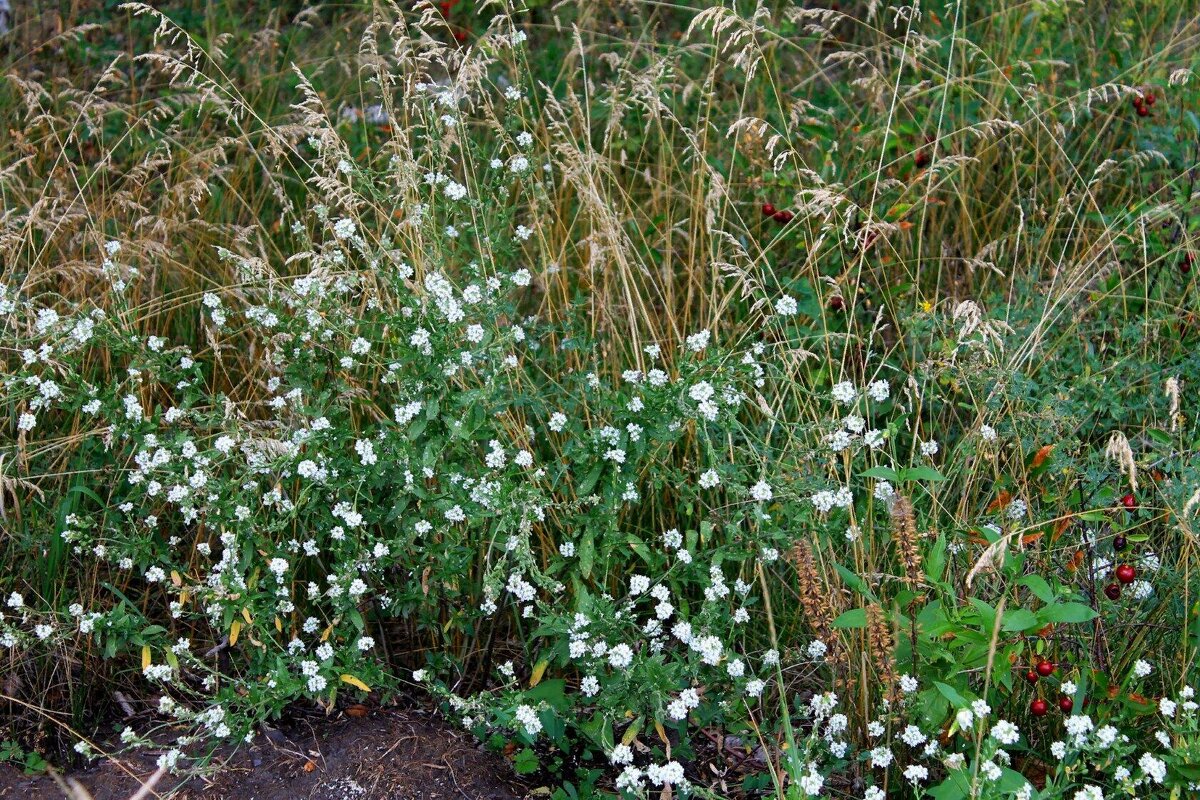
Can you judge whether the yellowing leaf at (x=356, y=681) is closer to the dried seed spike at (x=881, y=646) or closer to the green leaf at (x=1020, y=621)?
the dried seed spike at (x=881, y=646)

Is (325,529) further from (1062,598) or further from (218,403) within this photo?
(1062,598)

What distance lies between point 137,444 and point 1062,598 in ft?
6.85

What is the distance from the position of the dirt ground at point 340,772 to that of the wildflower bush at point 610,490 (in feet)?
0.26

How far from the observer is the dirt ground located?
254 cm

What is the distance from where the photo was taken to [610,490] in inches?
97.3

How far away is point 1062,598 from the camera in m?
2.31

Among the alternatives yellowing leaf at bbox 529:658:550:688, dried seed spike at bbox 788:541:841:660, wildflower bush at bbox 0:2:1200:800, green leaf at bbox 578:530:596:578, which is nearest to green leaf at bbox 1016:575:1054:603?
wildflower bush at bbox 0:2:1200:800

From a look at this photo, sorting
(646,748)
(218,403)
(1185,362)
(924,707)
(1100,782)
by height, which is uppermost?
(218,403)

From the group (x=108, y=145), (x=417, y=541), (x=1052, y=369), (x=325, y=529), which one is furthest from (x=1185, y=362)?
(x=108, y=145)

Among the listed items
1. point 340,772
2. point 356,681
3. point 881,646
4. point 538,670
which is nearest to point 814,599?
point 881,646

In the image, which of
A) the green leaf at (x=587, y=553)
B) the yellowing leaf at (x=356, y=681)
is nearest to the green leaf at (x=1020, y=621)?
the green leaf at (x=587, y=553)

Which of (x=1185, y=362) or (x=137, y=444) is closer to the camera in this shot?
(x=137, y=444)

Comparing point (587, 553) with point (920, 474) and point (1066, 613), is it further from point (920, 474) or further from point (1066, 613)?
point (1066, 613)

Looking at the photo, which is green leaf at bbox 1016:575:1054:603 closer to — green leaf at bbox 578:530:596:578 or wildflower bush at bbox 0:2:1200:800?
wildflower bush at bbox 0:2:1200:800
